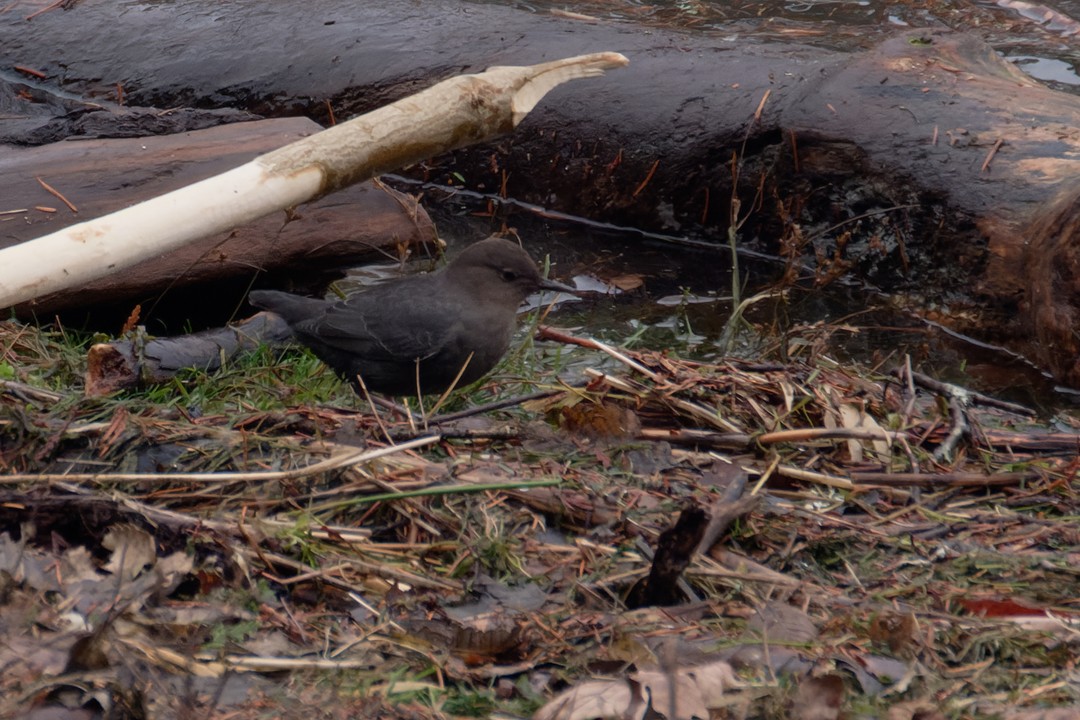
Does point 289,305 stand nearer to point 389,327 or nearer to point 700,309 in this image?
point 389,327

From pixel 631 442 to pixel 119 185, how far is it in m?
2.98

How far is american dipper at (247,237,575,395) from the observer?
4.59 meters

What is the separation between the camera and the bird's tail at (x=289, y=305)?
4871 mm

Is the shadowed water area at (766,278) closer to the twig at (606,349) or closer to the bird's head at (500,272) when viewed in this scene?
the twig at (606,349)

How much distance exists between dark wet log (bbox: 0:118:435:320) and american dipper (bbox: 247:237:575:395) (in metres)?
0.70

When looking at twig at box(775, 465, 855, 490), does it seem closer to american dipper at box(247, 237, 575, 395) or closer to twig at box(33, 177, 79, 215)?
american dipper at box(247, 237, 575, 395)

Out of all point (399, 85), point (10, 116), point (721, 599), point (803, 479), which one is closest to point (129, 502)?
point (721, 599)

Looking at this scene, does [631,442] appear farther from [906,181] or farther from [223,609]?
[906,181]

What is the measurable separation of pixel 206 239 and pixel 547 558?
2.83m

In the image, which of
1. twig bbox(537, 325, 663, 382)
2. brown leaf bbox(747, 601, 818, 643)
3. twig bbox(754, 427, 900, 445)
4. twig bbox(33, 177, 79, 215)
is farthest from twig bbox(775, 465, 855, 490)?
twig bbox(33, 177, 79, 215)

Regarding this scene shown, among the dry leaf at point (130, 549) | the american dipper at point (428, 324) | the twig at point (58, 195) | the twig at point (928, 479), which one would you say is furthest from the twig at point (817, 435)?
the twig at point (58, 195)

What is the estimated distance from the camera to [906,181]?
237 inches

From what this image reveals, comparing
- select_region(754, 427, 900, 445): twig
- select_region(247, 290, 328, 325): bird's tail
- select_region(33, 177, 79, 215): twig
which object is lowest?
select_region(247, 290, 328, 325): bird's tail

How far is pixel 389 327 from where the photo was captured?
15.4 ft
